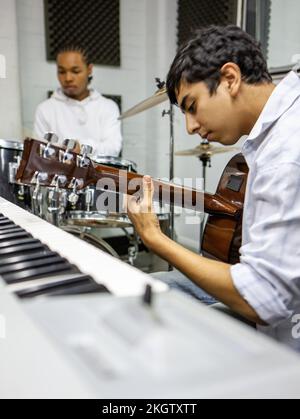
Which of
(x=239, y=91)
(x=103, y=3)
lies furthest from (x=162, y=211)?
(x=103, y=3)

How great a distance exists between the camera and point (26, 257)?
0.56 metres

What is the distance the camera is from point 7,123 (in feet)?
9.21

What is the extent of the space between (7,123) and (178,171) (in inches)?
65.0

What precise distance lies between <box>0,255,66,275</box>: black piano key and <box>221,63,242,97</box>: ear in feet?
1.89

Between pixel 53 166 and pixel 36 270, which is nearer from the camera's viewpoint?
pixel 36 270

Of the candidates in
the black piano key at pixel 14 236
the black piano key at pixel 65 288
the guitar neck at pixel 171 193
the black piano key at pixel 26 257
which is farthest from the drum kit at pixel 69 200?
the black piano key at pixel 65 288

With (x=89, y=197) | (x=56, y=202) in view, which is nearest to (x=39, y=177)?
(x=56, y=202)

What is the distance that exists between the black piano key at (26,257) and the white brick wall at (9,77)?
250cm

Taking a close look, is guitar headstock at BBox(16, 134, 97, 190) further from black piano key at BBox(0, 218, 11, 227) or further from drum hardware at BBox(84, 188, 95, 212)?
drum hardware at BBox(84, 188, 95, 212)

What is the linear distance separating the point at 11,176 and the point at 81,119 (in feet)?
4.89

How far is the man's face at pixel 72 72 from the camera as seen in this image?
274 centimetres

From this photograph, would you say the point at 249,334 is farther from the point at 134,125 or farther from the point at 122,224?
the point at 134,125

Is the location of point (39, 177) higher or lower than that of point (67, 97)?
lower

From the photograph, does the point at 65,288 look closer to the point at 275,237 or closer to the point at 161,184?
the point at 275,237
